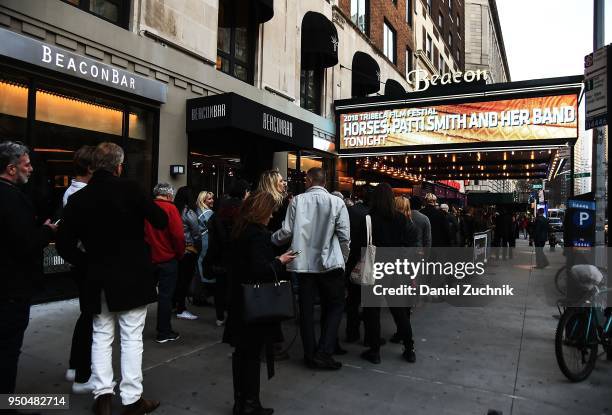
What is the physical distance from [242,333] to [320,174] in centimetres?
198

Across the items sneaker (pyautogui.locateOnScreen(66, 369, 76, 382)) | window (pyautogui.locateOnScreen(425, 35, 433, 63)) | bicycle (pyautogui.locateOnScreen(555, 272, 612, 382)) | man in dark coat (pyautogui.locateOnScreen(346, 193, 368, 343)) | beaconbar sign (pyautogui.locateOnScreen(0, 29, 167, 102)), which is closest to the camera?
sneaker (pyautogui.locateOnScreen(66, 369, 76, 382))

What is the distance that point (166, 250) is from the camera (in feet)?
16.4

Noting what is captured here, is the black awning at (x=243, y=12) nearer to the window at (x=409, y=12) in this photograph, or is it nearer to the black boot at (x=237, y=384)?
the black boot at (x=237, y=384)

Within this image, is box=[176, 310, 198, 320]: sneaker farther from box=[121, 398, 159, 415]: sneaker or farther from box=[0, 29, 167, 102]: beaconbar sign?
box=[0, 29, 167, 102]: beaconbar sign

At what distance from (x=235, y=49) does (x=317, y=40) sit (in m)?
3.48

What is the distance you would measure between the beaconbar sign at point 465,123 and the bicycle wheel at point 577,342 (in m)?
9.94

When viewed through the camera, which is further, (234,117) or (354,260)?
(234,117)

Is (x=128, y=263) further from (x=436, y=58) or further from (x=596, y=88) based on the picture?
(x=436, y=58)

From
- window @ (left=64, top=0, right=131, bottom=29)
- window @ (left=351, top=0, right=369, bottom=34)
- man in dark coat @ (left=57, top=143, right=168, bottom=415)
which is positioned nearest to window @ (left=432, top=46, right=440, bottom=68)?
window @ (left=351, top=0, right=369, bottom=34)

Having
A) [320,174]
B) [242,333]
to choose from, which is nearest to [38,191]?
[242,333]

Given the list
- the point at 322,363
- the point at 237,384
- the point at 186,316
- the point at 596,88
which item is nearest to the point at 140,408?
the point at 237,384

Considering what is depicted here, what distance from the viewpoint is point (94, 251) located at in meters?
3.12

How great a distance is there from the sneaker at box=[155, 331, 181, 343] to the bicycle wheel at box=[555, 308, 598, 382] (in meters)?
4.17

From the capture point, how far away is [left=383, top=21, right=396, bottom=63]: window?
20859 mm
